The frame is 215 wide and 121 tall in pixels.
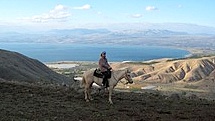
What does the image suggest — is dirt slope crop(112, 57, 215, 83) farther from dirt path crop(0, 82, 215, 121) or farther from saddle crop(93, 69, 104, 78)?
saddle crop(93, 69, 104, 78)

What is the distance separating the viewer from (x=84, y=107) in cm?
1581

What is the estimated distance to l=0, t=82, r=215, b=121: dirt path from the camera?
13.9 m

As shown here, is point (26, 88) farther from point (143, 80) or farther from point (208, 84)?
point (143, 80)

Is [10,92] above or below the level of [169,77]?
above

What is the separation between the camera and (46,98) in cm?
1766

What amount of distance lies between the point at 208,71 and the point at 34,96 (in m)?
114

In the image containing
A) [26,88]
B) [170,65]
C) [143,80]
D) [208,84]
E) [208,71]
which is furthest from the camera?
[170,65]

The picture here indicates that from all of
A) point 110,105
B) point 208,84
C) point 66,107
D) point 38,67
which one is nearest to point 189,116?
point 110,105

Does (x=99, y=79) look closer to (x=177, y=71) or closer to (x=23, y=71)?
(x=23, y=71)

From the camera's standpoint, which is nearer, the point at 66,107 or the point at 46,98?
the point at 66,107

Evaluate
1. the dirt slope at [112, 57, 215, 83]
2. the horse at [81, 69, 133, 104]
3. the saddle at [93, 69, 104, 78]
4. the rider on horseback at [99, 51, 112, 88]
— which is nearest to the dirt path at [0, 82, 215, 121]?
the horse at [81, 69, 133, 104]

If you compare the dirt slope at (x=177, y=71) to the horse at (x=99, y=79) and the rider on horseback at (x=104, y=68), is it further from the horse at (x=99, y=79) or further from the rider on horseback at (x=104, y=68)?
the rider on horseback at (x=104, y=68)

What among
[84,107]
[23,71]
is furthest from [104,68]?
[23,71]

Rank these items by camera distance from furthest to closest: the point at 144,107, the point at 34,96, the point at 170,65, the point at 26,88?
the point at 170,65 → the point at 26,88 → the point at 34,96 → the point at 144,107
